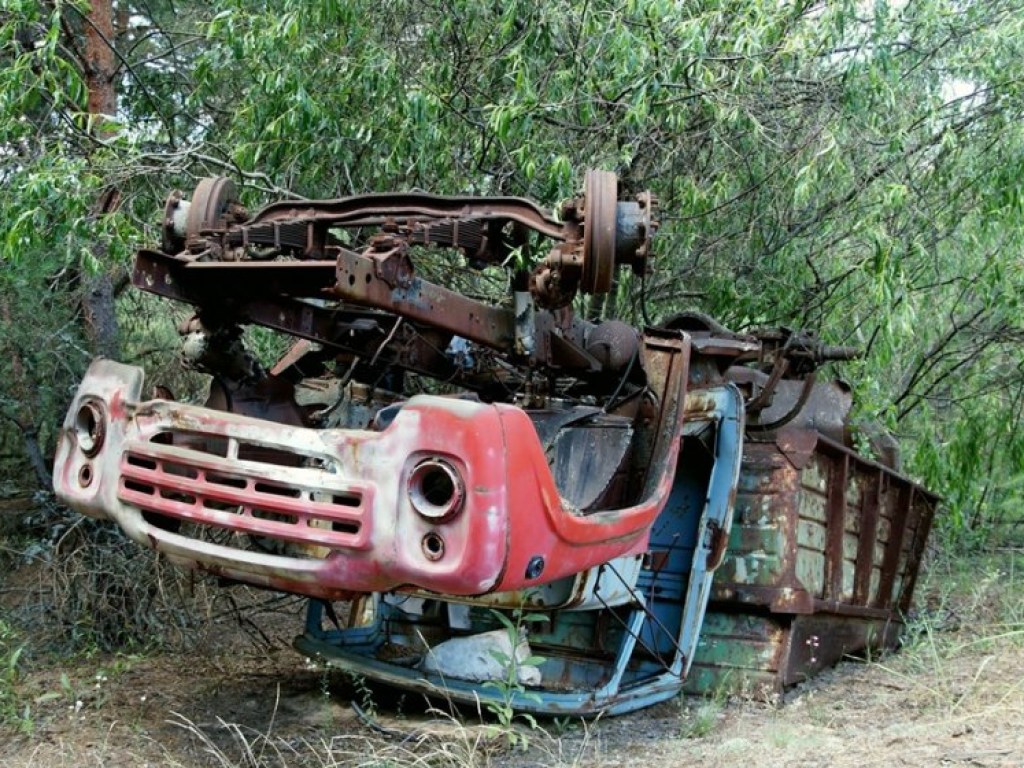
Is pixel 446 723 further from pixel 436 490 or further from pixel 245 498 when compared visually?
pixel 245 498

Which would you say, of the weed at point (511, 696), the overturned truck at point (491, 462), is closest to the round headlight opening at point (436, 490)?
the overturned truck at point (491, 462)

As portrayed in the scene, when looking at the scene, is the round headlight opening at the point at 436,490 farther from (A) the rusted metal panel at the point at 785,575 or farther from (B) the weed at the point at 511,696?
(A) the rusted metal panel at the point at 785,575

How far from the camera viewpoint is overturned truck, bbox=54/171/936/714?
3396 millimetres

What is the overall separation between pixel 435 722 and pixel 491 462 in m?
1.70

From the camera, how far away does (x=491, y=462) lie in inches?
131

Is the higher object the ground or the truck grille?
the truck grille

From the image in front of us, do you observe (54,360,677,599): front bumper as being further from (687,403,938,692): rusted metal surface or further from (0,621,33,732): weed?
(687,403,938,692): rusted metal surface

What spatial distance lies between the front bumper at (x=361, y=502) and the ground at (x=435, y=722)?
70cm

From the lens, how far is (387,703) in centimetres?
510

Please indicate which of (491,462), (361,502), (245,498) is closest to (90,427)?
(245,498)

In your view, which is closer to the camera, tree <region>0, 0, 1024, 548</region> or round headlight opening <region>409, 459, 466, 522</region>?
round headlight opening <region>409, 459, 466, 522</region>

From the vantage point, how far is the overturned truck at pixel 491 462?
134 inches

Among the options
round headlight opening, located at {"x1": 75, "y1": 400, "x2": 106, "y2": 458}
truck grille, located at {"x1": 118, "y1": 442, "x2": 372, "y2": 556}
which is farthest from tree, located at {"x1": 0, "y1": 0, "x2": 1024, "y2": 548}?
truck grille, located at {"x1": 118, "y1": 442, "x2": 372, "y2": 556}

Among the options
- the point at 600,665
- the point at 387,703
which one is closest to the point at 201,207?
the point at 387,703
